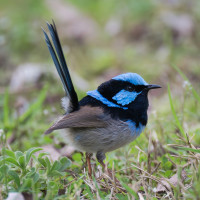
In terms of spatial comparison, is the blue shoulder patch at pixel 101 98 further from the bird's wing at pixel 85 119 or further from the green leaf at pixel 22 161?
the green leaf at pixel 22 161

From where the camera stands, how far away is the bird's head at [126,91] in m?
3.24

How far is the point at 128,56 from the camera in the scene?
648 cm

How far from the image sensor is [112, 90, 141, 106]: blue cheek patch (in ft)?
10.6

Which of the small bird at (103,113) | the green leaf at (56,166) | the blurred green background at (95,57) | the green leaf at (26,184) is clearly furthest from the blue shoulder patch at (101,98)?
the green leaf at (26,184)

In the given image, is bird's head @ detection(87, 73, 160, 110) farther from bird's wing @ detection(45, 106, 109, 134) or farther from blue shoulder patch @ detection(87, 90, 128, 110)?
bird's wing @ detection(45, 106, 109, 134)

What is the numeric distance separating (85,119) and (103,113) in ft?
0.58

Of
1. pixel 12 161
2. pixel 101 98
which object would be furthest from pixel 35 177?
pixel 101 98

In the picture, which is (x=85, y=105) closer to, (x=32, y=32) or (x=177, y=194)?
(x=177, y=194)

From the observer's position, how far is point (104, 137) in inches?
121

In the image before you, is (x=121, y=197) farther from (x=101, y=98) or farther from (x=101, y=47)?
(x=101, y=47)

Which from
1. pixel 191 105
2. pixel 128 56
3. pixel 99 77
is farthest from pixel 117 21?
pixel 191 105

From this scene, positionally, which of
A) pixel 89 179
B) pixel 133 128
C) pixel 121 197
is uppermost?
pixel 133 128

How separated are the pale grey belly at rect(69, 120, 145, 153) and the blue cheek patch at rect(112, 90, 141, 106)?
0.21m

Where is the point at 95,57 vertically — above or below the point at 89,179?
above
